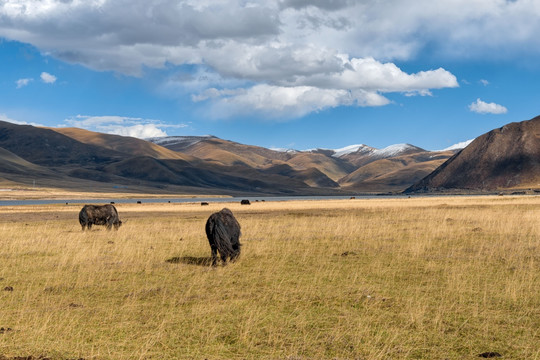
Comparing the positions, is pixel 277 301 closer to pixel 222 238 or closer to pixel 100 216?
pixel 222 238

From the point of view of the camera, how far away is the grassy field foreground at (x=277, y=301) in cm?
786

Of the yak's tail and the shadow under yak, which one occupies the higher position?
the yak's tail

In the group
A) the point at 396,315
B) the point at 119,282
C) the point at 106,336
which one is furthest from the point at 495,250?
the point at 106,336

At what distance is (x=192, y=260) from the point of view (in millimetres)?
17094

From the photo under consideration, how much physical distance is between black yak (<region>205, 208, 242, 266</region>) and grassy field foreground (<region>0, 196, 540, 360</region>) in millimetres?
526

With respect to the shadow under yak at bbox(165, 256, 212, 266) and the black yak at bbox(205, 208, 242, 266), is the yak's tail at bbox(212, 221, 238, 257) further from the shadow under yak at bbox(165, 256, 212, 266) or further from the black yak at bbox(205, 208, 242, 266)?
the shadow under yak at bbox(165, 256, 212, 266)

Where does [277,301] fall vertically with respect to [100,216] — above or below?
below

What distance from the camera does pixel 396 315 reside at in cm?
957

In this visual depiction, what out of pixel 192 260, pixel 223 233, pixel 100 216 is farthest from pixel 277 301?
pixel 100 216

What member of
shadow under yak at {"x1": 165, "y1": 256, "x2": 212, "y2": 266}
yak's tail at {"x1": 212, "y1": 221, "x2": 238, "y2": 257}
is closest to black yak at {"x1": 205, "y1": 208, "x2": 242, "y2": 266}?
yak's tail at {"x1": 212, "y1": 221, "x2": 238, "y2": 257}

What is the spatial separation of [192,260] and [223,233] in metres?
2.06

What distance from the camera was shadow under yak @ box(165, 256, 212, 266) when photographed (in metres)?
16.4

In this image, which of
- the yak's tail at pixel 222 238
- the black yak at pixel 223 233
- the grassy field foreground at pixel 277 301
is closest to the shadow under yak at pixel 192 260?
the grassy field foreground at pixel 277 301

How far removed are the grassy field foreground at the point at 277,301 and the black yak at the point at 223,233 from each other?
53 cm
